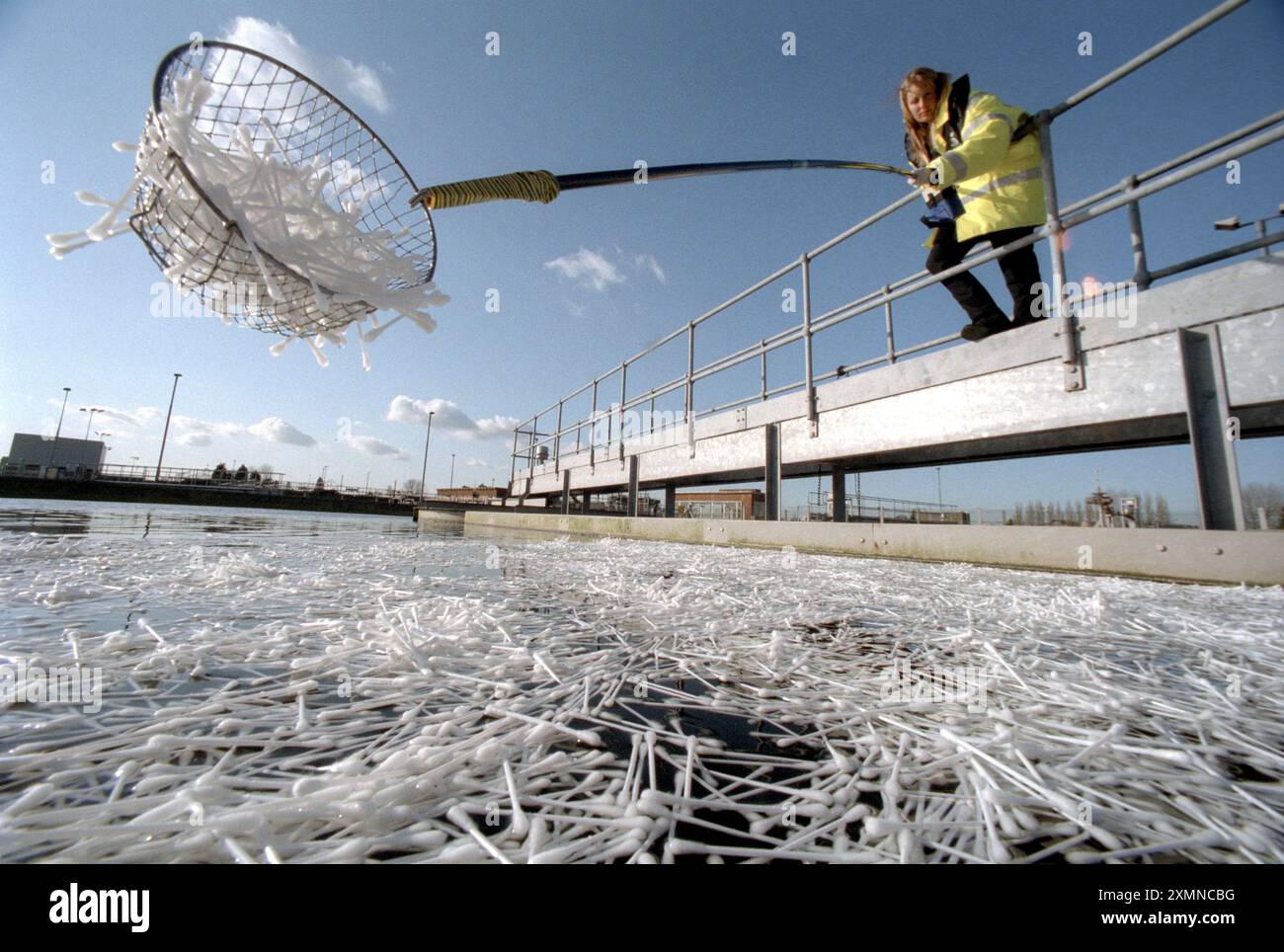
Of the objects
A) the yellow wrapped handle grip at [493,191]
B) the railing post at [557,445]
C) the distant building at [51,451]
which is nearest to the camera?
the yellow wrapped handle grip at [493,191]

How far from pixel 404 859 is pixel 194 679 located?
0.75 meters

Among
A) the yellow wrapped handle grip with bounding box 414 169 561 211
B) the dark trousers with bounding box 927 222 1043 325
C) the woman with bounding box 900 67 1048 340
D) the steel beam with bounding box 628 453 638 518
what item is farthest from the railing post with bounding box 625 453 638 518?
the yellow wrapped handle grip with bounding box 414 169 561 211

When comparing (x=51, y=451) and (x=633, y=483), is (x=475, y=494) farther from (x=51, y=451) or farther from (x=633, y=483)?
(x=51, y=451)

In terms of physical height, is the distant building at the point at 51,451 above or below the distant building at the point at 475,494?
above

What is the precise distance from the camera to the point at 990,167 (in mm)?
2707

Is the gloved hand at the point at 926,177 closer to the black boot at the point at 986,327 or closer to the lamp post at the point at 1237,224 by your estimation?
the black boot at the point at 986,327

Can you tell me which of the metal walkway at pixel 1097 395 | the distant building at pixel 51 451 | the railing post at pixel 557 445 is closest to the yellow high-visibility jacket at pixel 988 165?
the metal walkway at pixel 1097 395

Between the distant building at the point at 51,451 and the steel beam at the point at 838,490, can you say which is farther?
the distant building at the point at 51,451

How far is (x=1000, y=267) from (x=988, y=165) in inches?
24.4

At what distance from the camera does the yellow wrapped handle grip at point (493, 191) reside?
1.82m

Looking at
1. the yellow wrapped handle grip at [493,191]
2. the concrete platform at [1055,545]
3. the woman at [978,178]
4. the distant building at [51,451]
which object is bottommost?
the concrete platform at [1055,545]

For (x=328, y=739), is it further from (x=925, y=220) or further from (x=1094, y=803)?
(x=925, y=220)

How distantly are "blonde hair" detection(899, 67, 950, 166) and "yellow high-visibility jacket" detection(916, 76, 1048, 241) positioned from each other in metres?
0.06

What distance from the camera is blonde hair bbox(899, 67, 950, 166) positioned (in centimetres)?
290
